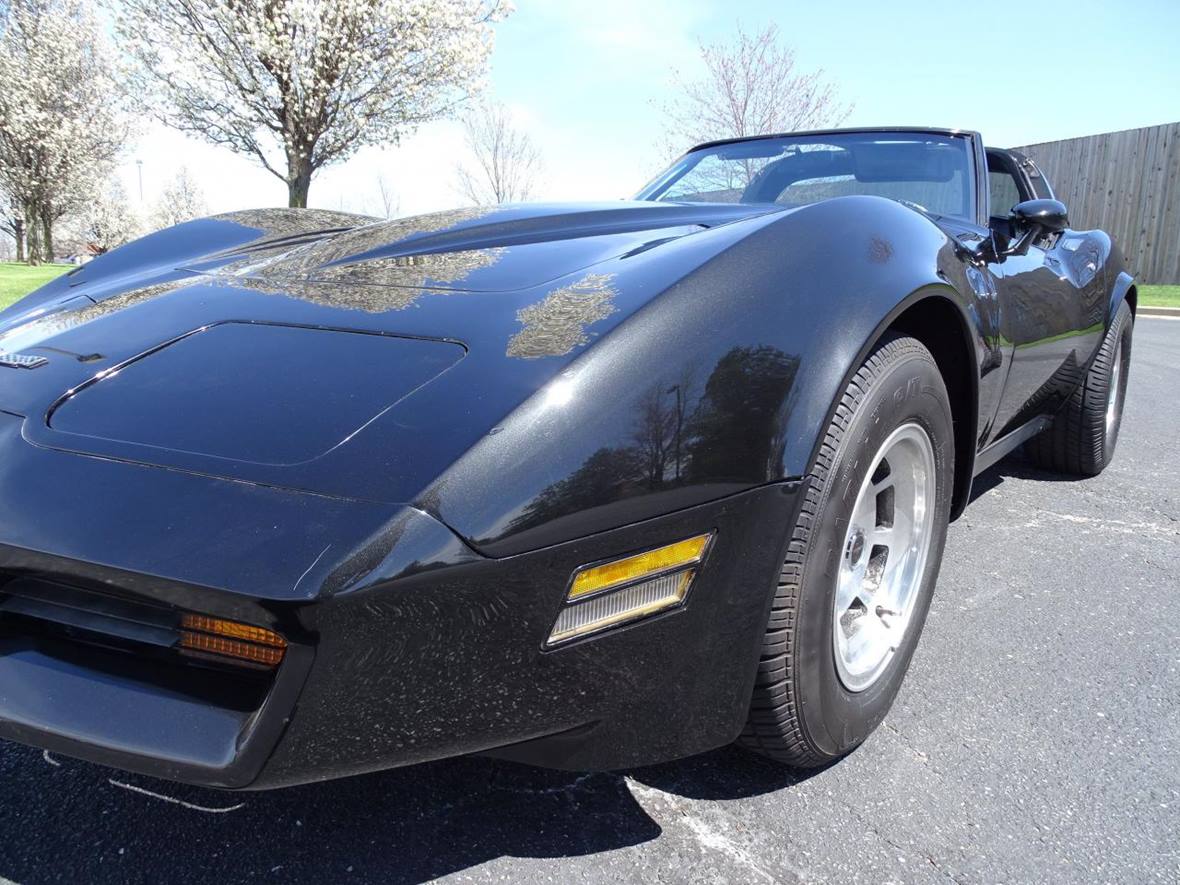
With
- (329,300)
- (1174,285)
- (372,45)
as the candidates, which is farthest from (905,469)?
(1174,285)

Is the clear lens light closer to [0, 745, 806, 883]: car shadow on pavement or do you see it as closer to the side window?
[0, 745, 806, 883]: car shadow on pavement

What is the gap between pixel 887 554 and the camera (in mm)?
1745

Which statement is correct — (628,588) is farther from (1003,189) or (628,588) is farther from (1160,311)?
(1160,311)

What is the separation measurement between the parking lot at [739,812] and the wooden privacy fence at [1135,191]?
16.4 m

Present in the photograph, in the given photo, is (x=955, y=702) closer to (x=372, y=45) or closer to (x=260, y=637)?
(x=260, y=637)

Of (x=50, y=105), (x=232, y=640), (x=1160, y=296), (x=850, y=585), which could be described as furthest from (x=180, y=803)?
(x=50, y=105)

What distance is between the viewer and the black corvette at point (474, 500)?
1.00 meters

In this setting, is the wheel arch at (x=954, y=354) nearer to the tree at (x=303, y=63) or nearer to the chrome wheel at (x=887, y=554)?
the chrome wheel at (x=887, y=554)

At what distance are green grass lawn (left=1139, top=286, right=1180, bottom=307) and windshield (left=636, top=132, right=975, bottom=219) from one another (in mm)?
12064

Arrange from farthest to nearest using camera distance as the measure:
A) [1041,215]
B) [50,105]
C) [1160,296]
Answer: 1. [50,105]
2. [1160,296]
3. [1041,215]

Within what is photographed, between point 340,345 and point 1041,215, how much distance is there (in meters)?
2.07

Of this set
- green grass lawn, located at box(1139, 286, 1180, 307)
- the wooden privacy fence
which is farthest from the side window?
the wooden privacy fence

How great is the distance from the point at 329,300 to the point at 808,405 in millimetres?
851

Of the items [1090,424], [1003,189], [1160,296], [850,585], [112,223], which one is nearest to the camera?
[850,585]
